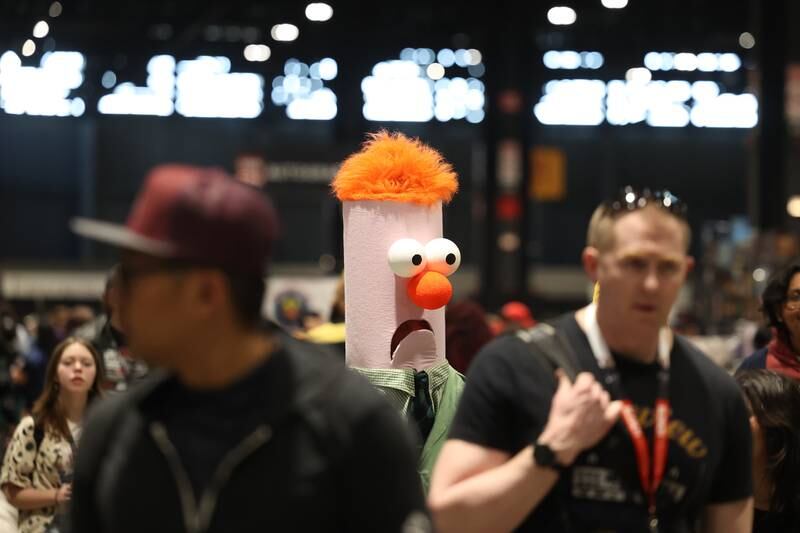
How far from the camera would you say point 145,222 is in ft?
7.15

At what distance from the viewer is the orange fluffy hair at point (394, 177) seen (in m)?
4.66

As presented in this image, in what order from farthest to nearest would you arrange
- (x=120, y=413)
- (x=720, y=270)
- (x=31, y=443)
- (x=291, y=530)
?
(x=720, y=270) < (x=31, y=443) < (x=120, y=413) < (x=291, y=530)

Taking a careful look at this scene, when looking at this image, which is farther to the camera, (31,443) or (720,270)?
(720,270)

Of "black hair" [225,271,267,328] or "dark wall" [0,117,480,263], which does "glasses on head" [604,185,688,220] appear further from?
"dark wall" [0,117,480,263]

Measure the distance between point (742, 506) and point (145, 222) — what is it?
4.68 feet

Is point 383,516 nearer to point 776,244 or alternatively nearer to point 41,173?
point 776,244

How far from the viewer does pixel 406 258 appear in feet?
15.0

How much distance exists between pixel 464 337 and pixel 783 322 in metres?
1.86

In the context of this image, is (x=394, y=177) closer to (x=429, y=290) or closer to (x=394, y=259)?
(x=394, y=259)

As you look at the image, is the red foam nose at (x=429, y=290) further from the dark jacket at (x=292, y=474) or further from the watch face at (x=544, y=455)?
the dark jacket at (x=292, y=474)

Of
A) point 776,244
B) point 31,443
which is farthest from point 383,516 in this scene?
point 776,244

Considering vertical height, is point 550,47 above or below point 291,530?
above

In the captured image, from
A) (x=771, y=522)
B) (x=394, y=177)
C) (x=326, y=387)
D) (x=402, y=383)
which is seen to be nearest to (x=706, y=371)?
(x=326, y=387)

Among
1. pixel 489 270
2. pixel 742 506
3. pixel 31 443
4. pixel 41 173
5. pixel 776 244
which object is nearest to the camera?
pixel 742 506
